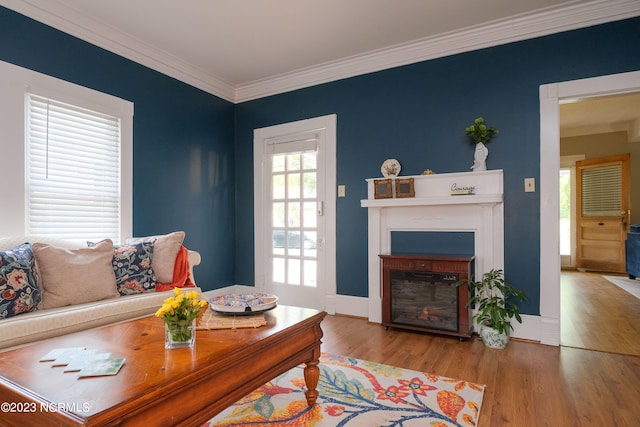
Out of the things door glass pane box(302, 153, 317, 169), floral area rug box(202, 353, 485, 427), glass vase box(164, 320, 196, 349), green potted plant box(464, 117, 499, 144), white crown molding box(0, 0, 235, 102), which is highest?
white crown molding box(0, 0, 235, 102)

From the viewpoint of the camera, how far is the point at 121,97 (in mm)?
3330

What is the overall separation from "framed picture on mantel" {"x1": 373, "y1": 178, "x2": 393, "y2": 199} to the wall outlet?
1166mm

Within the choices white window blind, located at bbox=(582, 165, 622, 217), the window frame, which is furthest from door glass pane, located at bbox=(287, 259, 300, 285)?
white window blind, located at bbox=(582, 165, 622, 217)

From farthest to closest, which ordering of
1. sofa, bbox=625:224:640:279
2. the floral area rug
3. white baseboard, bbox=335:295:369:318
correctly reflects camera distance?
sofa, bbox=625:224:640:279, white baseboard, bbox=335:295:369:318, the floral area rug

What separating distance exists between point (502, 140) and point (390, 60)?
1.40 m

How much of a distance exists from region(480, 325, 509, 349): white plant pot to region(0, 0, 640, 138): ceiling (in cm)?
253

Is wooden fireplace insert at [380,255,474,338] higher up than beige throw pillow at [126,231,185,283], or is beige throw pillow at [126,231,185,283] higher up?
beige throw pillow at [126,231,185,283]

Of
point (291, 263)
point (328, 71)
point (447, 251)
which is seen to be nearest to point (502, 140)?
point (447, 251)

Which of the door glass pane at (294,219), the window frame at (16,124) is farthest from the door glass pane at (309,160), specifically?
the window frame at (16,124)

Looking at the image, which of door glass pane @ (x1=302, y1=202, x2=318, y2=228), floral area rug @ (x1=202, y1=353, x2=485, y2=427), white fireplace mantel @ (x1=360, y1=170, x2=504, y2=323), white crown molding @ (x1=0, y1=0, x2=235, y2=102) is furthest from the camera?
door glass pane @ (x1=302, y1=202, x2=318, y2=228)

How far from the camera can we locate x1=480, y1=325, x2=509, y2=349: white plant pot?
2.81 meters

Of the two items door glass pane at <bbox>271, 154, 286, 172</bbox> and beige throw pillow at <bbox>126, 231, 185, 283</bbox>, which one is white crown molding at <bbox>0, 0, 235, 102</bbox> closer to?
door glass pane at <bbox>271, 154, 286, 172</bbox>

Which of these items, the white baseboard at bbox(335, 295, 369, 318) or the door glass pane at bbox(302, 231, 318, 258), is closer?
the white baseboard at bbox(335, 295, 369, 318)

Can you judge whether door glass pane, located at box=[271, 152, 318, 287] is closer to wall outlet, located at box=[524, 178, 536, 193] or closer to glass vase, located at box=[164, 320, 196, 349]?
wall outlet, located at box=[524, 178, 536, 193]
